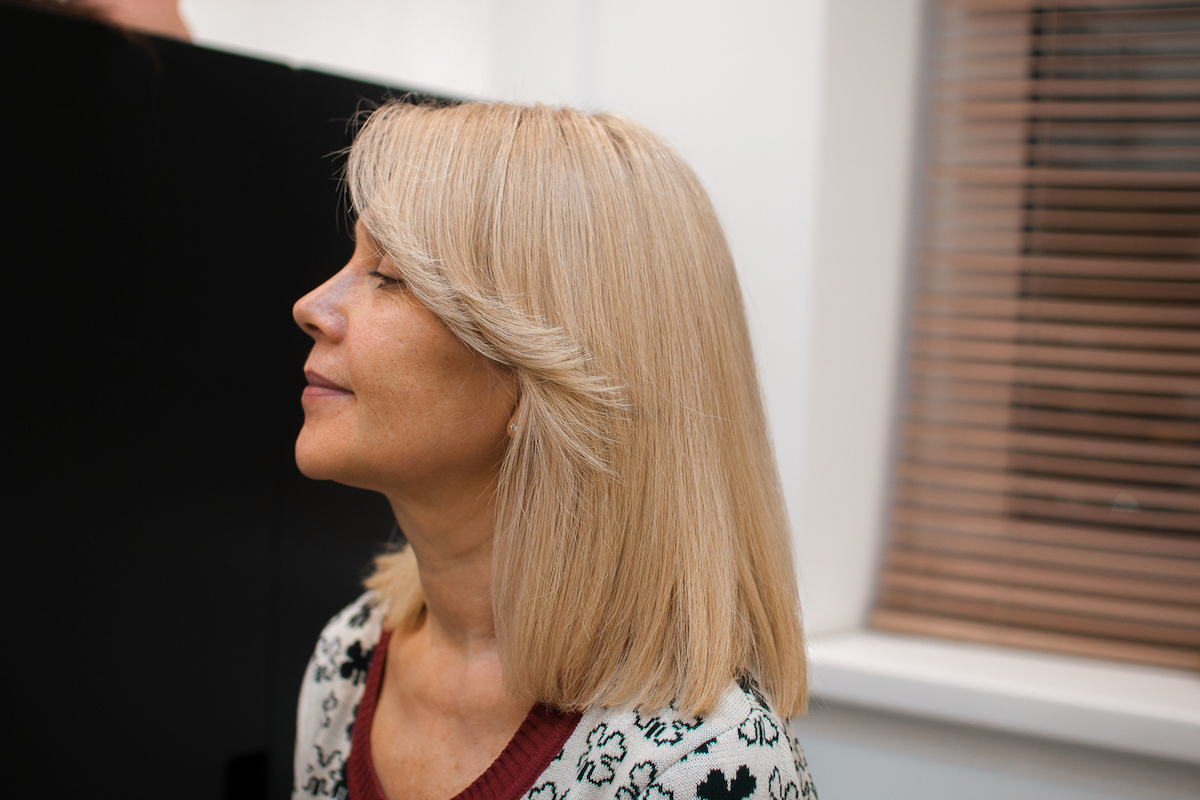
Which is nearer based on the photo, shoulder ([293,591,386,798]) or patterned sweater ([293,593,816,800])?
patterned sweater ([293,593,816,800])

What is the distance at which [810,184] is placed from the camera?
152cm

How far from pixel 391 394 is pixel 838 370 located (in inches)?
39.5

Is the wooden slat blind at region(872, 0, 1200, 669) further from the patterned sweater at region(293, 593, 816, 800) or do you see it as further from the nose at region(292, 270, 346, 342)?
the nose at region(292, 270, 346, 342)

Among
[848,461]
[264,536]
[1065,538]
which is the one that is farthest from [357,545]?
[1065,538]

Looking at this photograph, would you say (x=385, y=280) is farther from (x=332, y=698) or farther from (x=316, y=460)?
(x=332, y=698)

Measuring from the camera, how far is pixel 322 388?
3.17 ft

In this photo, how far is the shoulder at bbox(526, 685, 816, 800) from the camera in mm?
833

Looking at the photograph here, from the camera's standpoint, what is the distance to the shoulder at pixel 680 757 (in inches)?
32.8

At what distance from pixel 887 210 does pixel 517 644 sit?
47.5 inches

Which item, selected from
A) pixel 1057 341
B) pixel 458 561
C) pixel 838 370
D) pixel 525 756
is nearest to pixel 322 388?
pixel 458 561

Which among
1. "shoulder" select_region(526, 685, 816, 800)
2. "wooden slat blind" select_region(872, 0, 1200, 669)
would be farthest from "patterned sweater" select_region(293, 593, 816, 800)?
"wooden slat blind" select_region(872, 0, 1200, 669)

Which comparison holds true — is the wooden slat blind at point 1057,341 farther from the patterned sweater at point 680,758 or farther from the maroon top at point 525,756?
the maroon top at point 525,756

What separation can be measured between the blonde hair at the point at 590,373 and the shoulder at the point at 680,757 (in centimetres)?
2

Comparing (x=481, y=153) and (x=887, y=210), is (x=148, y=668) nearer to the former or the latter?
(x=481, y=153)
